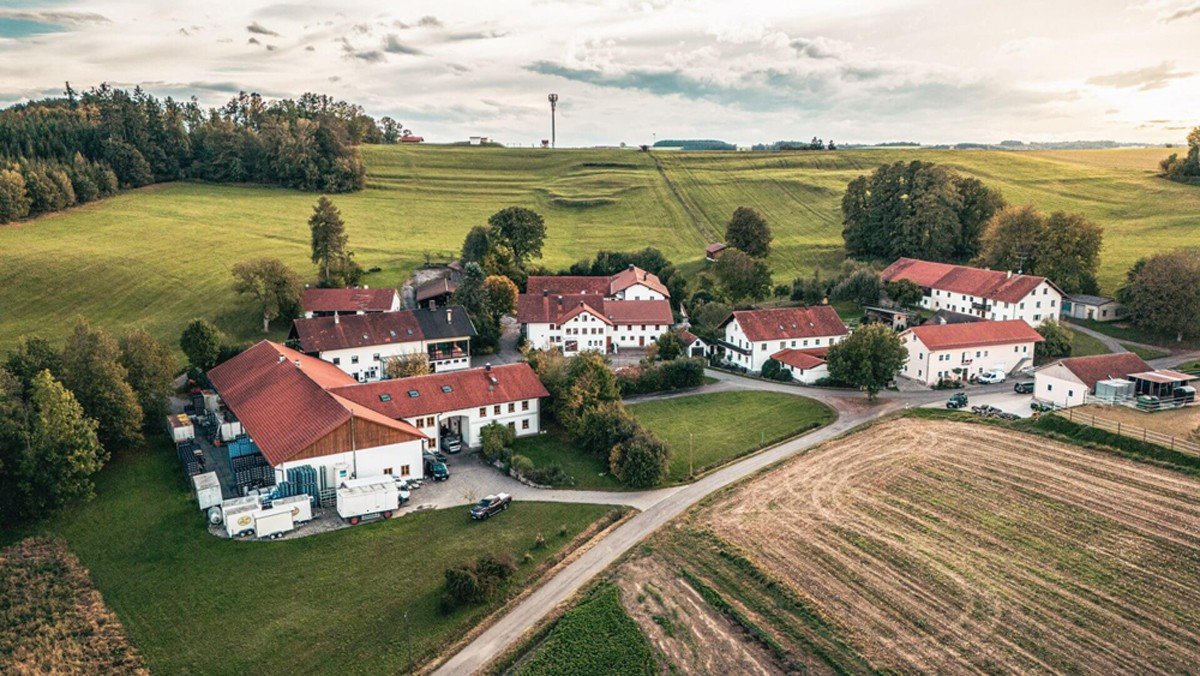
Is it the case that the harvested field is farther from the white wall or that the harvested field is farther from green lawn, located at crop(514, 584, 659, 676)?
green lawn, located at crop(514, 584, 659, 676)

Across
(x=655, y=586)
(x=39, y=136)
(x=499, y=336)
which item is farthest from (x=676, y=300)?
(x=39, y=136)

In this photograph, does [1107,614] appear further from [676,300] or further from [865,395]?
[676,300]

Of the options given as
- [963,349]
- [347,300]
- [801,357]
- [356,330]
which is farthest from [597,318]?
[963,349]

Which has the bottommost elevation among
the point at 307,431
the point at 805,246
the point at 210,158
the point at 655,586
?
the point at 655,586

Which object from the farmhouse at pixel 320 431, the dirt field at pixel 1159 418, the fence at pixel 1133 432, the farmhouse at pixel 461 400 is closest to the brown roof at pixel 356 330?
the farmhouse at pixel 320 431

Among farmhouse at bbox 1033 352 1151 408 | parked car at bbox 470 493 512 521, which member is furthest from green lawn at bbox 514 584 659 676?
farmhouse at bbox 1033 352 1151 408

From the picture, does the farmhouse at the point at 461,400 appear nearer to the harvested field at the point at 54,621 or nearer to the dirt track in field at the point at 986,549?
the dirt track in field at the point at 986,549

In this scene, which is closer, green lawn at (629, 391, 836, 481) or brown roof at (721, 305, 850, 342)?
green lawn at (629, 391, 836, 481)
